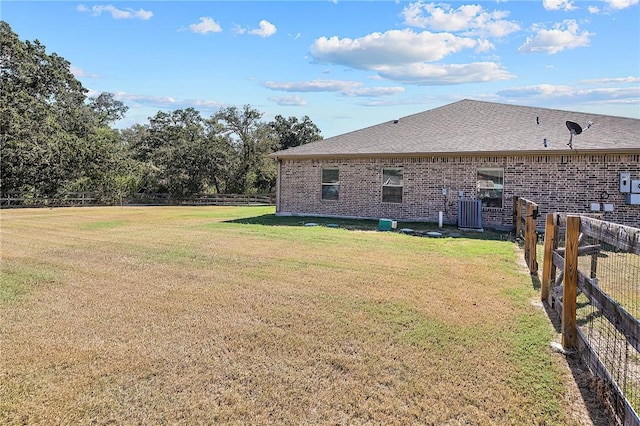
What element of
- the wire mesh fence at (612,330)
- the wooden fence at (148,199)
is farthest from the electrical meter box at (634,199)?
the wooden fence at (148,199)

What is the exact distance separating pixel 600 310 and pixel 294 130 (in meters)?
43.3

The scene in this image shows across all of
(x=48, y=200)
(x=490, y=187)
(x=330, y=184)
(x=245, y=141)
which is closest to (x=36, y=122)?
(x=48, y=200)

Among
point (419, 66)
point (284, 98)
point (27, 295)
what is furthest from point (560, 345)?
point (284, 98)

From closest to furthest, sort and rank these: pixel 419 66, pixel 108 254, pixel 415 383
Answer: pixel 415 383
pixel 108 254
pixel 419 66

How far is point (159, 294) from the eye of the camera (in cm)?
532

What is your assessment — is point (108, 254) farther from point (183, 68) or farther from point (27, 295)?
point (183, 68)

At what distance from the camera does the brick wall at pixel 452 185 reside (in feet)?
38.5

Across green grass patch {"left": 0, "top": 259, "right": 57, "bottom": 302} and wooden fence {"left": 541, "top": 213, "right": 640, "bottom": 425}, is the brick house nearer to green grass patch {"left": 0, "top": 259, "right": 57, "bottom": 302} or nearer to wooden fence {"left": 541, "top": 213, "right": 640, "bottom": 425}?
wooden fence {"left": 541, "top": 213, "right": 640, "bottom": 425}

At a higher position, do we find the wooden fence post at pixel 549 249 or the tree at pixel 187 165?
the tree at pixel 187 165

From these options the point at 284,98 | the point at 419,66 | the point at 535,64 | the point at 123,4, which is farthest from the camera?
the point at 284,98

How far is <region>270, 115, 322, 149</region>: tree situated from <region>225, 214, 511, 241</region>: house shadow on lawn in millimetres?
29573

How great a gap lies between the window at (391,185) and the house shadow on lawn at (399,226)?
2.95 feet

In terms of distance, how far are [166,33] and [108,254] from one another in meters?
9.25

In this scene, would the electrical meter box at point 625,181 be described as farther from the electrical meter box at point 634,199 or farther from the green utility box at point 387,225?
the green utility box at point 387,225
